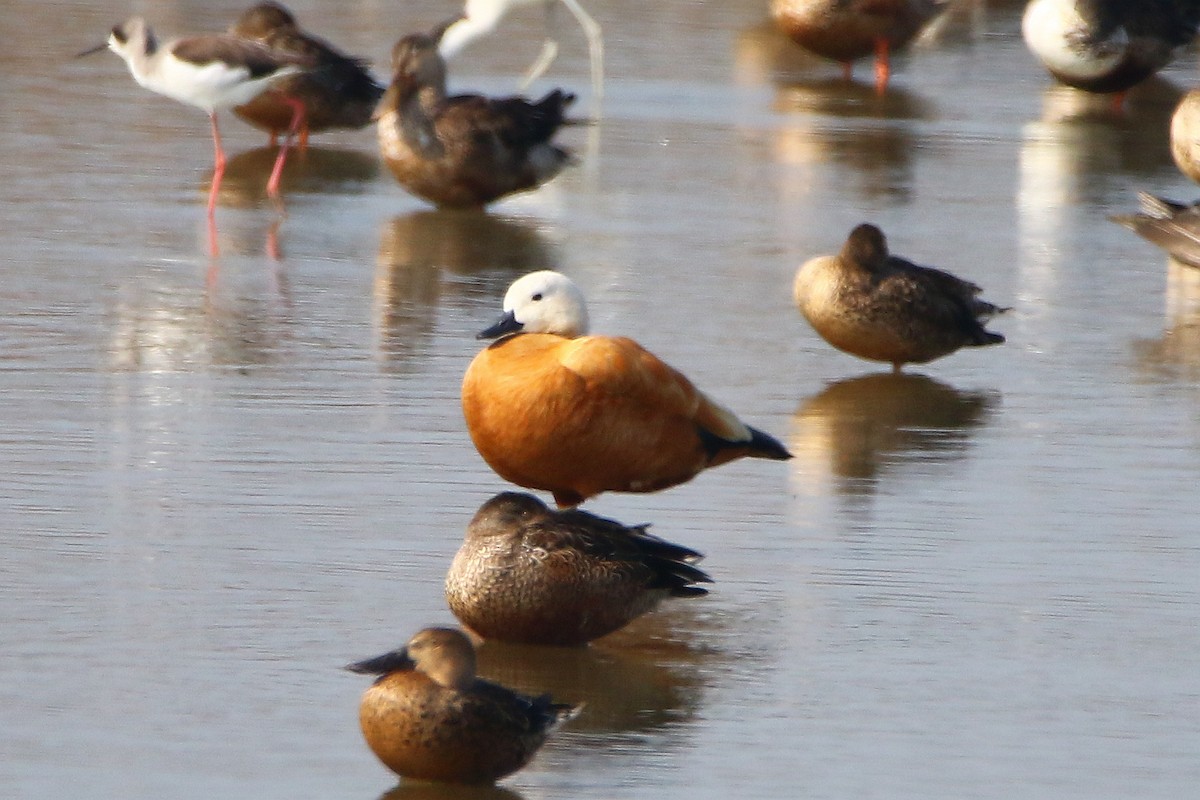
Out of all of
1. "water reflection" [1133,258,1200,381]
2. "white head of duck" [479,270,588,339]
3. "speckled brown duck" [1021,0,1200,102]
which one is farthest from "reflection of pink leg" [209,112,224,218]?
"speckled brown duck" [1021,0,1200,102]

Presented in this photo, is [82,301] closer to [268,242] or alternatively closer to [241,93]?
[268,242]

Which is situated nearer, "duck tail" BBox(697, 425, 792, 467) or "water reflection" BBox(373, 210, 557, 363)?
"duck tail" BBox(697, 425, 792, 467)

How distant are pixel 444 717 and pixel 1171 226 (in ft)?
22.7

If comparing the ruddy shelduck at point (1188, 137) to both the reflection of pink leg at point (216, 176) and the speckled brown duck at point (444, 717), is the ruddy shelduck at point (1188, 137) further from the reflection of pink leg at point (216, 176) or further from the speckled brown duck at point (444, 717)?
the speckled brown duck at point (444, 717)

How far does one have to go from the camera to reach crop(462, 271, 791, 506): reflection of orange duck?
6.53 m

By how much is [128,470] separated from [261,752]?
242cm

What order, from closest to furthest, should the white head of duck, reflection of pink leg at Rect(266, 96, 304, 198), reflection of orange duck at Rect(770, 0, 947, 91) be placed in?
the white head of duck → reflection of pink leg at Rect(266, 96, 304, 198) → reflection of orange duck at Rect(770, 0, 947, 91)

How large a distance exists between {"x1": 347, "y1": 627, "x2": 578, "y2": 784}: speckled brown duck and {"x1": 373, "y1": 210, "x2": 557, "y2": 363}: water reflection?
162 inches

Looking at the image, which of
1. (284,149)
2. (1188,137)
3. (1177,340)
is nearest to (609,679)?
(1177,340)

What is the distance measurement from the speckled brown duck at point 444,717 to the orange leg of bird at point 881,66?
12.4 meters

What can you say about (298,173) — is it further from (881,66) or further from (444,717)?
(444,717)

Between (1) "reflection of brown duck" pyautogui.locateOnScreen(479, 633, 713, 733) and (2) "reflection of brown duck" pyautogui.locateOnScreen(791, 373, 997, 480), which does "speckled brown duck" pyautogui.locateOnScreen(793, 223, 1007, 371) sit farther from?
(1) "reflection of brown duck" pyautogui.locateOnScreen(479, 633, 713, 733)

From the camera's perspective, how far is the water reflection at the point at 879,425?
782cm

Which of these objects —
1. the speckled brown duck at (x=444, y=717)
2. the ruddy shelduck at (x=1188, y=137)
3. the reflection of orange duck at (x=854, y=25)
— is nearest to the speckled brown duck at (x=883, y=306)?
the ruddy shelduck at (x=1188, y=137)
